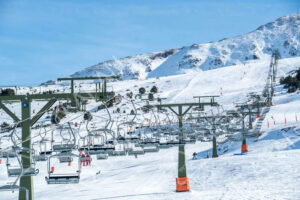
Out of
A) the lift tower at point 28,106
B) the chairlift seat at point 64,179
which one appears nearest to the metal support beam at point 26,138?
the lift tower at point 28,106

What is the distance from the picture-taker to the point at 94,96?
1390cm

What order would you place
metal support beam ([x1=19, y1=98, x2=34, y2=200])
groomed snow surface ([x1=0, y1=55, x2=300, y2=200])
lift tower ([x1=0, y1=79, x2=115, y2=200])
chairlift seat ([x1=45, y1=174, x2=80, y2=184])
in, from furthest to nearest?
→ groomed snow surface ([x1=0, y1=55, x2=300, y2=200]) < metal support beam ([x1=19, y1=98, x2=34, y2=200]) < lift tower ([x1=0, y1=79, x2=115, y2=200]) < chairlift seat ([x1=45, y1=174, x2=80, y2=184])

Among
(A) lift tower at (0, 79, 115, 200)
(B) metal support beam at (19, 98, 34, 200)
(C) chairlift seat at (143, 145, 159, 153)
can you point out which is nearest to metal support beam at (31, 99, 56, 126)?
(A) lift tower at (0, 79, 115, 200)

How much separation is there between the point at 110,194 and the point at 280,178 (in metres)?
9.80

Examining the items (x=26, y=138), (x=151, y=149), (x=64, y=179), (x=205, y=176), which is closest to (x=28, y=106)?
(x=26, y=138)

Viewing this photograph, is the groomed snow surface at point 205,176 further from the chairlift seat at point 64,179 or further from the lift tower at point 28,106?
the chairlift seat at point 64,179

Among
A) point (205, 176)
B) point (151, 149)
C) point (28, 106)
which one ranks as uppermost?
point (28, 106)

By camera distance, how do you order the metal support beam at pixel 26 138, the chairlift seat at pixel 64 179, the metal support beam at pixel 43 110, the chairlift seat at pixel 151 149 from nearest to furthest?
the chairlift seat at pixel 64 179
the metal support beam at pixel 43 110
the metal support beam at pixel 26 138
the chairlift seat at pixel 151 149

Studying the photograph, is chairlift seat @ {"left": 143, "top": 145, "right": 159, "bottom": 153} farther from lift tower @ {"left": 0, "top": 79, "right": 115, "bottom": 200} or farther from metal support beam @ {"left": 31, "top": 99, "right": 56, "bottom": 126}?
metal support beam @ {"left": 31, "top": 99, "right": 56, "bottom": 126}

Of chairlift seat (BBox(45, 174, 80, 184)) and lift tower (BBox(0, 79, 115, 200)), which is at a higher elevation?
lift tower (BBox(0, 79, 115, 200))

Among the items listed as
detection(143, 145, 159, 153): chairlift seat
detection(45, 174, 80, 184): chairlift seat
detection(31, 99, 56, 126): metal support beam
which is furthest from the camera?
detection(143, 145, 159, 153): chairlift seat

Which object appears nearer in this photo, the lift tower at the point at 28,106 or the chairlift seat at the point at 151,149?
the lift tower at the point at 28,106

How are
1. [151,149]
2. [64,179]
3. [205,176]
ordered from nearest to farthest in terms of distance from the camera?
[64,179]
[151,149]
[205,176]

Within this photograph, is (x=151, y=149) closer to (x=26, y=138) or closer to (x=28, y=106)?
(x=26, y=138)
